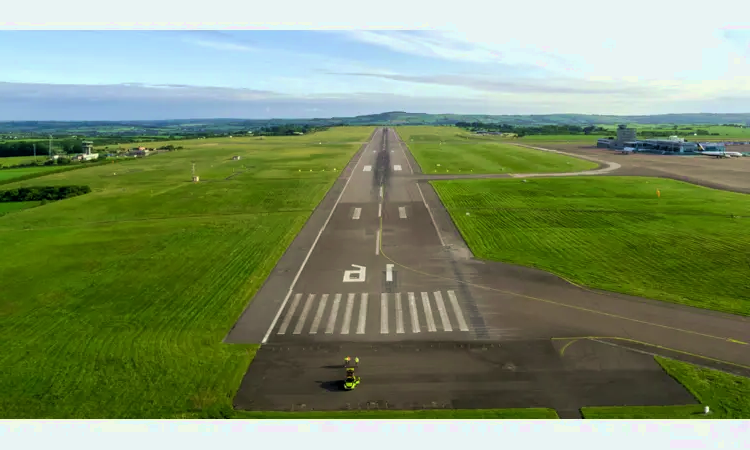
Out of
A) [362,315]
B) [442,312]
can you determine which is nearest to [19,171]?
[362,315]

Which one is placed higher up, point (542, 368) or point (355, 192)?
point (355, 192)

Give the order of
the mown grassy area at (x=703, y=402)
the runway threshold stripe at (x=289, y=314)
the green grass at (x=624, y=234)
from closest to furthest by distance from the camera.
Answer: the mown grassy area at (x=703, y=402) < the runway threshold stripe at (x=289, y=314) < the green grass at (x=624, y=234)

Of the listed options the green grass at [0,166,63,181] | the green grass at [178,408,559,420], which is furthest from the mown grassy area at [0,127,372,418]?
the green grass at [0,166,63,181]

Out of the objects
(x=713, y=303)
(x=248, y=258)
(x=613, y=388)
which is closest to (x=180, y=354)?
(x=248, y=258)

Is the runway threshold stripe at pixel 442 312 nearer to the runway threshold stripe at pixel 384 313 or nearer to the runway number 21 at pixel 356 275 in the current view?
the runway threshold stripe at pixel 384 313

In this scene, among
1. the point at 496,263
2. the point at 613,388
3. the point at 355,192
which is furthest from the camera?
the point at 355,192

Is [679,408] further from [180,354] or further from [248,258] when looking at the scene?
[248,258]

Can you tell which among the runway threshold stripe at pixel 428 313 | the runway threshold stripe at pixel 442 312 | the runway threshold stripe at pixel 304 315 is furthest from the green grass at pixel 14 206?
the runway threshold stripe at pixel 442 312

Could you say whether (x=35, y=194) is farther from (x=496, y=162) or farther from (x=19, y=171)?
(x=496, y=162)
